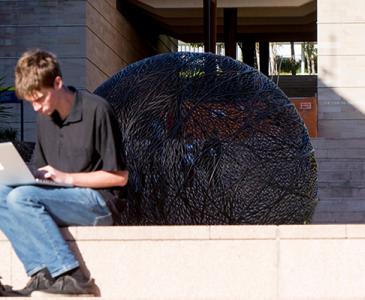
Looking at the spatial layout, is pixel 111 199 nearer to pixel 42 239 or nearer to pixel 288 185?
pixel 42 239

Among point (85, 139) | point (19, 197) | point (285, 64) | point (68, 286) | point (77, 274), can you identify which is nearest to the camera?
point (68, 286)

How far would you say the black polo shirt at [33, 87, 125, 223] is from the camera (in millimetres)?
6715

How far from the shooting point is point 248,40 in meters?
43.1

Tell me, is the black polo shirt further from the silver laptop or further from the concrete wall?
the concrete wall

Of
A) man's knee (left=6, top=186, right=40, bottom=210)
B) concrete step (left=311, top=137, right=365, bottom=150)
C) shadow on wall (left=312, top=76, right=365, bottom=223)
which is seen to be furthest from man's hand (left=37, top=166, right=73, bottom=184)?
concrete step (left=311, top=137, right=365, bottom=150)

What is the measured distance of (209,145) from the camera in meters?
8.24

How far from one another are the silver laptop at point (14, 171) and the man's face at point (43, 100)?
1.00ft

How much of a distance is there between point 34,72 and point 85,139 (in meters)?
0.56

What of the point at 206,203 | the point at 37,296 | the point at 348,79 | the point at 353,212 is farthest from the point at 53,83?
the point at 348,79

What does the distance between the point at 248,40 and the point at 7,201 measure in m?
37.0

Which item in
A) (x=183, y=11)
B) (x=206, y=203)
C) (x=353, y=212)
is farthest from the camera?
(x=183, y=11)

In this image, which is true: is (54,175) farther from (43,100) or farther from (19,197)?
(43,100)

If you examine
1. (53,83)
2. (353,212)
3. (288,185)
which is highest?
(53,83)

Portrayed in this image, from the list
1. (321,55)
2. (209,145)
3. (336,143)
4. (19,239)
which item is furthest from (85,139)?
(321,55)
